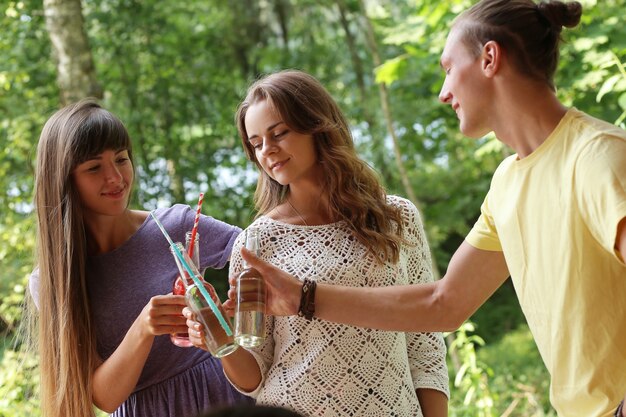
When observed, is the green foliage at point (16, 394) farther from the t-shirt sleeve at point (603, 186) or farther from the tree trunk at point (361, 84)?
the tree trunk at point (361, 84)

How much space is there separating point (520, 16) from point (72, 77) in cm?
298

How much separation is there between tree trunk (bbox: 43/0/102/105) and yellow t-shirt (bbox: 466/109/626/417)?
9.80 feet

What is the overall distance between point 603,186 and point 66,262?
1368mm

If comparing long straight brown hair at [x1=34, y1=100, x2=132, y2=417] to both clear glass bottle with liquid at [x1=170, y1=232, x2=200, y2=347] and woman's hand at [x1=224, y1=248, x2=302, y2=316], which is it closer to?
clear glass bottle with liquid at [x1=170, y1=232, x2=200, y2=347]

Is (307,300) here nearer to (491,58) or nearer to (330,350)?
(330,350)

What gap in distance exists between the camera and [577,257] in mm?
1260

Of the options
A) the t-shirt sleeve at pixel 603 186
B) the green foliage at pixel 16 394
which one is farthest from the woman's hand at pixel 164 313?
the green foliage at pixel 16 394

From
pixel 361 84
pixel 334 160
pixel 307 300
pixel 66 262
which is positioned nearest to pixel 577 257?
pixel 307 300

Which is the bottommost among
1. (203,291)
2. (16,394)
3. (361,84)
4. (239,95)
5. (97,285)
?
(361,84)

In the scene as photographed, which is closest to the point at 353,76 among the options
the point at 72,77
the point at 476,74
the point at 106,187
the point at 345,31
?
the point at 345,31

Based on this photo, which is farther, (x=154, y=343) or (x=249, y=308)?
(x=154, y=343)

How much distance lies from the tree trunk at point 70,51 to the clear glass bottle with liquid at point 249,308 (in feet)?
8.27

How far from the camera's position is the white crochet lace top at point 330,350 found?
183 cm

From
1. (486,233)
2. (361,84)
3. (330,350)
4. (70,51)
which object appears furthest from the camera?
(361,84)
